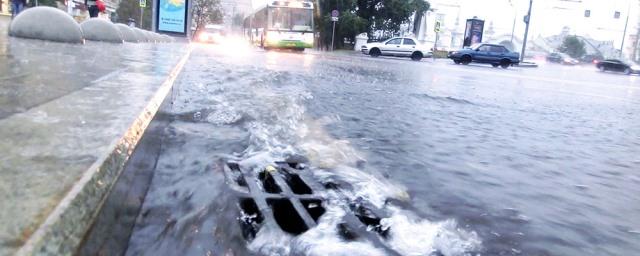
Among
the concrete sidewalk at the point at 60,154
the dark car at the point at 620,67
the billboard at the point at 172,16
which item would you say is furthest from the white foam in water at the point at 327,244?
the dark car at the point at 620,67

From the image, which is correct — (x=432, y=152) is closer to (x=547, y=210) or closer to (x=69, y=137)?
(x=547, y=210)

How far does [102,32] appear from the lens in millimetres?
10180

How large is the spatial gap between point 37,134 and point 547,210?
6.87 ft

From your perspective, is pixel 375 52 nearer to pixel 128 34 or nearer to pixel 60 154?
pixel 128 34

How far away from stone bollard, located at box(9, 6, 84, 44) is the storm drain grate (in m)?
6.43

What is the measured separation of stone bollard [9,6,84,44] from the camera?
7832mm

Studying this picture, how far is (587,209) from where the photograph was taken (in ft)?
8.08

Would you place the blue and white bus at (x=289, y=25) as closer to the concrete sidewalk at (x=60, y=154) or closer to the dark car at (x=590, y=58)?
the concrete sidewalk at (x=60, y=154)

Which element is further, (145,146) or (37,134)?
(145,146)

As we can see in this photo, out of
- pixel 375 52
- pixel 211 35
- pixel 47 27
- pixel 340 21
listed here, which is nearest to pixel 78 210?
pixel 47 27

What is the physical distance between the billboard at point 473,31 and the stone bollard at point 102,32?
1319 inches

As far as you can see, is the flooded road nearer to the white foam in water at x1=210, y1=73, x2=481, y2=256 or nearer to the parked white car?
the white foam in water at x1=210, y1=73, x2=481, y2=256

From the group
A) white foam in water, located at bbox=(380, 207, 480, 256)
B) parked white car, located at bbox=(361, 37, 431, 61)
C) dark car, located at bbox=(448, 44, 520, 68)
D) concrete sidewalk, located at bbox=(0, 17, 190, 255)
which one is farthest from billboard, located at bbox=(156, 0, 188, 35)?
white foam in water, located at bbox=(380, 207, 480, 256)

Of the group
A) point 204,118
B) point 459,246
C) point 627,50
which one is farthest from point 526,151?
point 627,50
